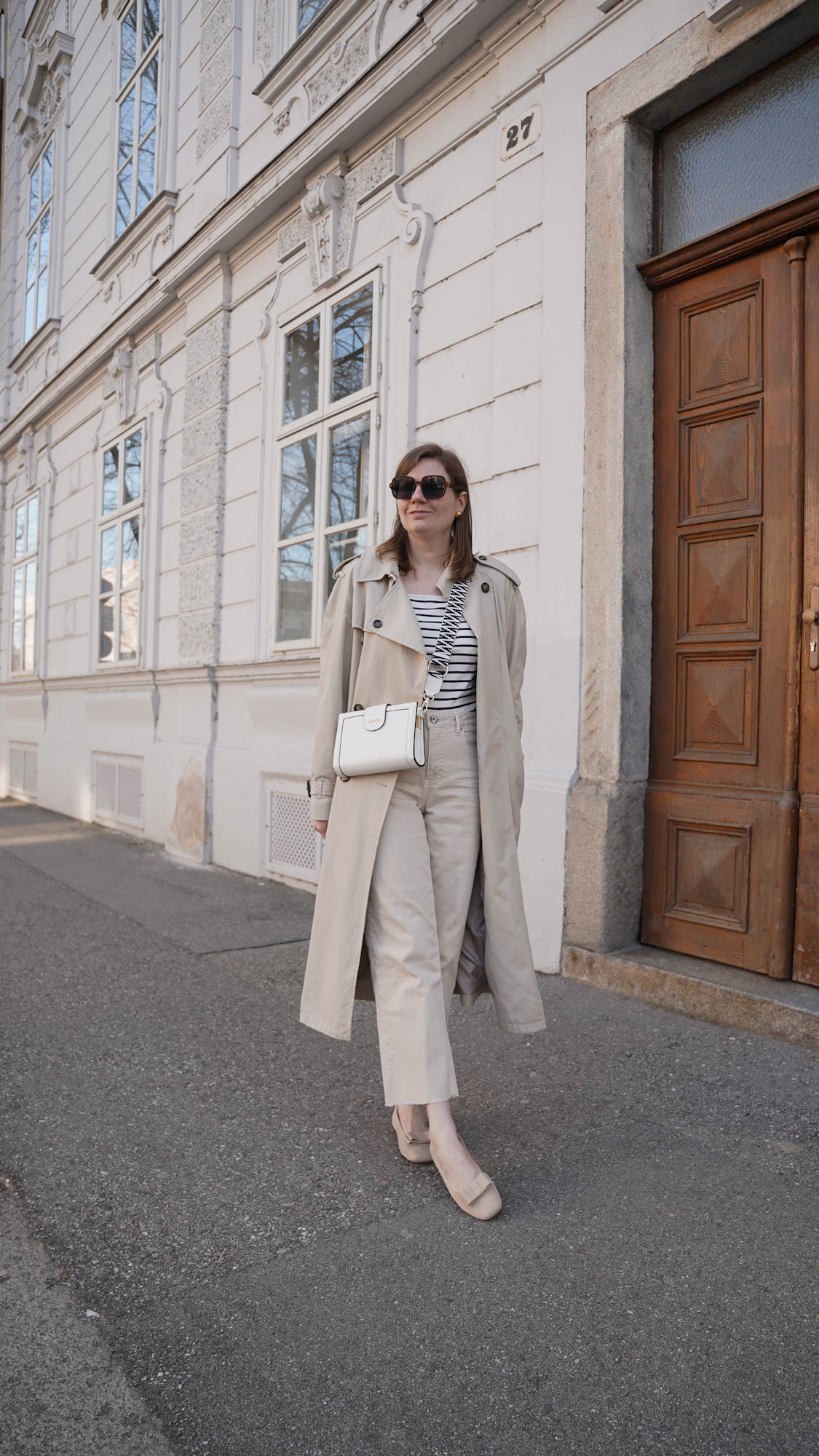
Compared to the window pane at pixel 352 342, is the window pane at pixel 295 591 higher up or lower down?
lower down

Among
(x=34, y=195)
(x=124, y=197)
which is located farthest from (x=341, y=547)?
(x=34, y=195)

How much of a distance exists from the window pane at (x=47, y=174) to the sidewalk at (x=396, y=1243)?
463 inches

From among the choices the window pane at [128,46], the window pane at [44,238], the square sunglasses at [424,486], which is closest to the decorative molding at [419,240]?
the square sunglasses at [424,486]

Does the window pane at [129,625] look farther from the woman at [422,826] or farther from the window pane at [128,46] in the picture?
the woman at [422,826]

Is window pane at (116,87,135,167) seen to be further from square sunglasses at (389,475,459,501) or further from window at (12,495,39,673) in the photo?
square sunglasses at (389,475,459,501)

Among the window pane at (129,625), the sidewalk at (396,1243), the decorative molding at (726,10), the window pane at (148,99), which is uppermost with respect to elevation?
the window pane at (148,99)

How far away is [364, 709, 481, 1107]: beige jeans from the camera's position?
2.43 metres

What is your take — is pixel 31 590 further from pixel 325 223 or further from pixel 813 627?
pixel 813 627

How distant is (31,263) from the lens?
13.3 m

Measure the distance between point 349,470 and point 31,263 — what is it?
9.37m

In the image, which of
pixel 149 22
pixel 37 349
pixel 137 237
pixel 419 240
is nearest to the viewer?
pixel 419 240

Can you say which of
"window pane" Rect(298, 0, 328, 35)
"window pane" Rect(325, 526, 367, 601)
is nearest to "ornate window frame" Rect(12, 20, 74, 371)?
"window pane" Rect(298, 0, 328, 35)

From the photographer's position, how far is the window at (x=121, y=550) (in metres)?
9.42

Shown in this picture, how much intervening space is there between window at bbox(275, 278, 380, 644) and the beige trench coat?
136 inches
